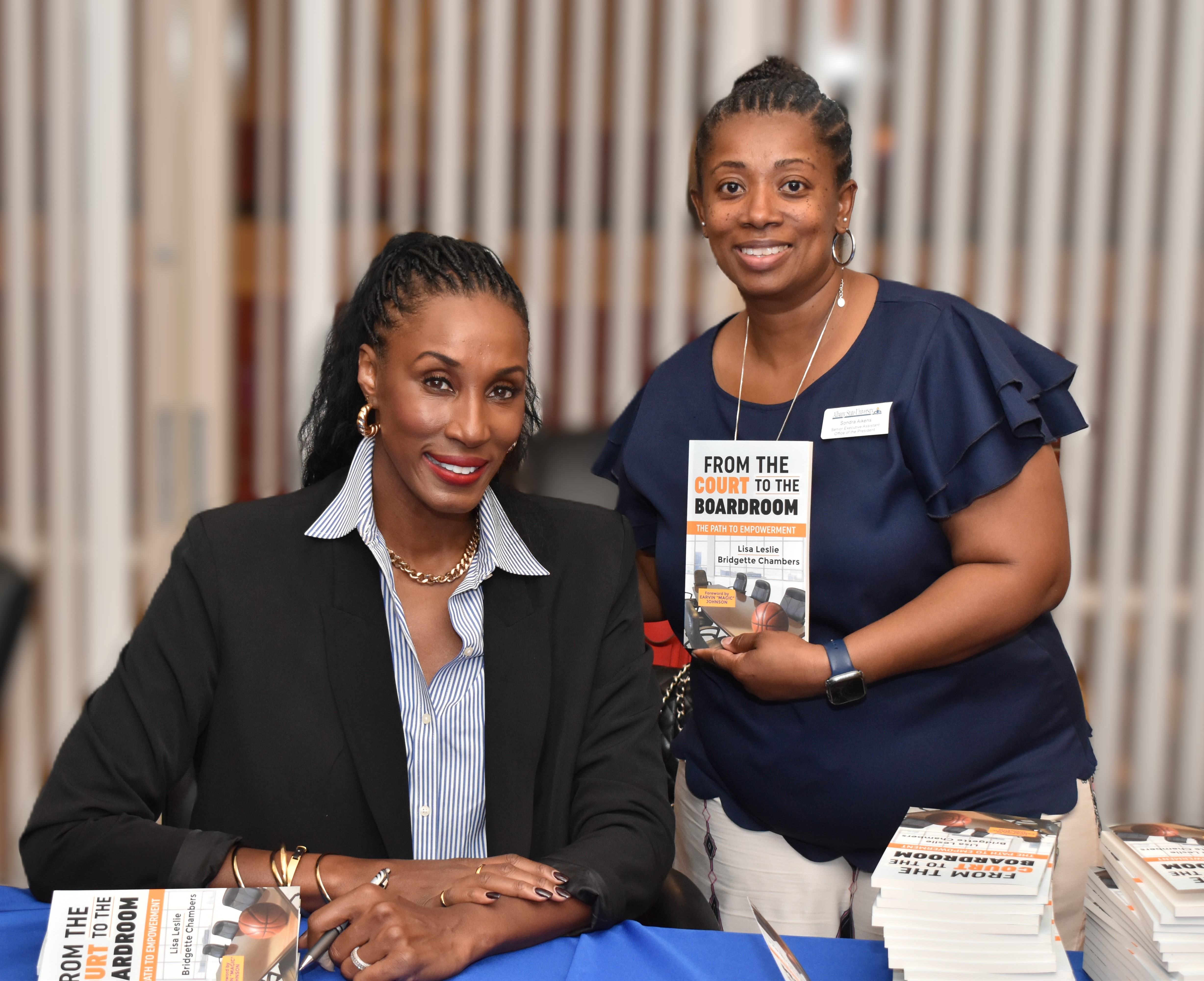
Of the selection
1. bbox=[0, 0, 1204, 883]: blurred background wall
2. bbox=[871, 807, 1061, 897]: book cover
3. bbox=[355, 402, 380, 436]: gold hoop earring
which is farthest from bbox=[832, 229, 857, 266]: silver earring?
bbox=[0, 0, 1204, 883]: blurred background wall

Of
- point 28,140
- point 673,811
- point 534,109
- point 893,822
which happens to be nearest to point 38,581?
point 28,140

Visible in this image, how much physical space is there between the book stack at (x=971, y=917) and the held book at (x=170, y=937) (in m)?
0.61

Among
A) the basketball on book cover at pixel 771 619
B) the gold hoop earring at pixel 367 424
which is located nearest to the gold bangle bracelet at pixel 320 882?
the gold hoop earring at pixel 367 424

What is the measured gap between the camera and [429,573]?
63.4 inches

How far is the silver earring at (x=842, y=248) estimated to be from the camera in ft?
5.60

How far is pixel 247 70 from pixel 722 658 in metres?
2.78

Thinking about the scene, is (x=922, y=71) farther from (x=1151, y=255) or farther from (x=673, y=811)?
(x=673, y=811)

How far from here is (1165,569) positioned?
339 cm

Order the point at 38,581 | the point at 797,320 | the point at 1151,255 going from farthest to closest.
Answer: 1. the point at 38,581
2. the point at 1151,255
3. the point at 797,320

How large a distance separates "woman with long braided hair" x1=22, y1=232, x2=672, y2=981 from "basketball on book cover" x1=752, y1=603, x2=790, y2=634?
0.62ft

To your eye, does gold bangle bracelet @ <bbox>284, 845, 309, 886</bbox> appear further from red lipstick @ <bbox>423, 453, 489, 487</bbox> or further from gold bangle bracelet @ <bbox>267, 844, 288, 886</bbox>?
red lipstick @ <bbox>423, 453, 489, 487</bbox>

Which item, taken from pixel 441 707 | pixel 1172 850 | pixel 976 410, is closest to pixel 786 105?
Result: pixel 976 410

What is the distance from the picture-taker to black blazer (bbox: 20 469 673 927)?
4.37ft

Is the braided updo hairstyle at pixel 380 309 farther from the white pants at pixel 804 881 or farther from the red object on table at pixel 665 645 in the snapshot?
the white pants at pixel 804 881
